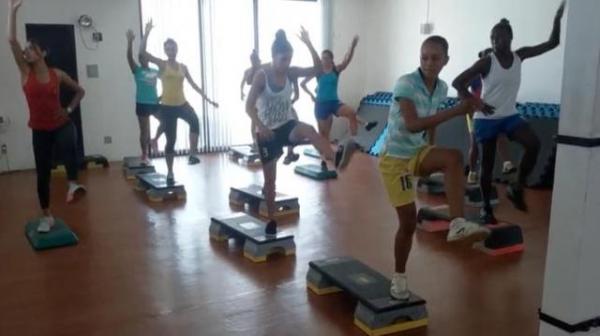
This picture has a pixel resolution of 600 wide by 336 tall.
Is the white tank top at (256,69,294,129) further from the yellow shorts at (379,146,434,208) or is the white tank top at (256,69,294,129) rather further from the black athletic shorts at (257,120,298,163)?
the yellow shorts at (379,146,434,208)

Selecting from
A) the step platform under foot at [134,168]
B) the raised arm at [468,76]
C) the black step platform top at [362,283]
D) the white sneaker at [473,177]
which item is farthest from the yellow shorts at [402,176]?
the step platform under foot at [134,168]

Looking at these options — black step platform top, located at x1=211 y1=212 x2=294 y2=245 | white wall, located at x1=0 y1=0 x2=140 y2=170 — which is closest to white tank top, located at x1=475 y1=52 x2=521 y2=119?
black step platform top, located at x1=211 y1=212 x2=294 y2=245

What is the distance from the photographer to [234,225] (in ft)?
15.6

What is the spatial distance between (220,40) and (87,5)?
2165mm

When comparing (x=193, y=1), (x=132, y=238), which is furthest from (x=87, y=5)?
(x=132, y=238)

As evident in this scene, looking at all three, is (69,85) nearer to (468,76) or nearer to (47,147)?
(47,147)

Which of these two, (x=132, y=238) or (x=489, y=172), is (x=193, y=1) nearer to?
(x=132, y=238)

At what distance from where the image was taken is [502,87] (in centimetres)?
456

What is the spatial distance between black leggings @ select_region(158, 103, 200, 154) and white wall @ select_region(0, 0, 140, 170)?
2545mm

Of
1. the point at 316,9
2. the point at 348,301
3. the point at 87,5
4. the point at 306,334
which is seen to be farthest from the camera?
the point at 316,9

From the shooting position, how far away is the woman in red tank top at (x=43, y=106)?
4.30 m

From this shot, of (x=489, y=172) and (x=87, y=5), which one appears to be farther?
(x=87, y=5)

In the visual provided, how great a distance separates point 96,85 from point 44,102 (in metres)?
4.42

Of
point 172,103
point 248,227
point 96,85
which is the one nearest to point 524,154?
point 248,227
